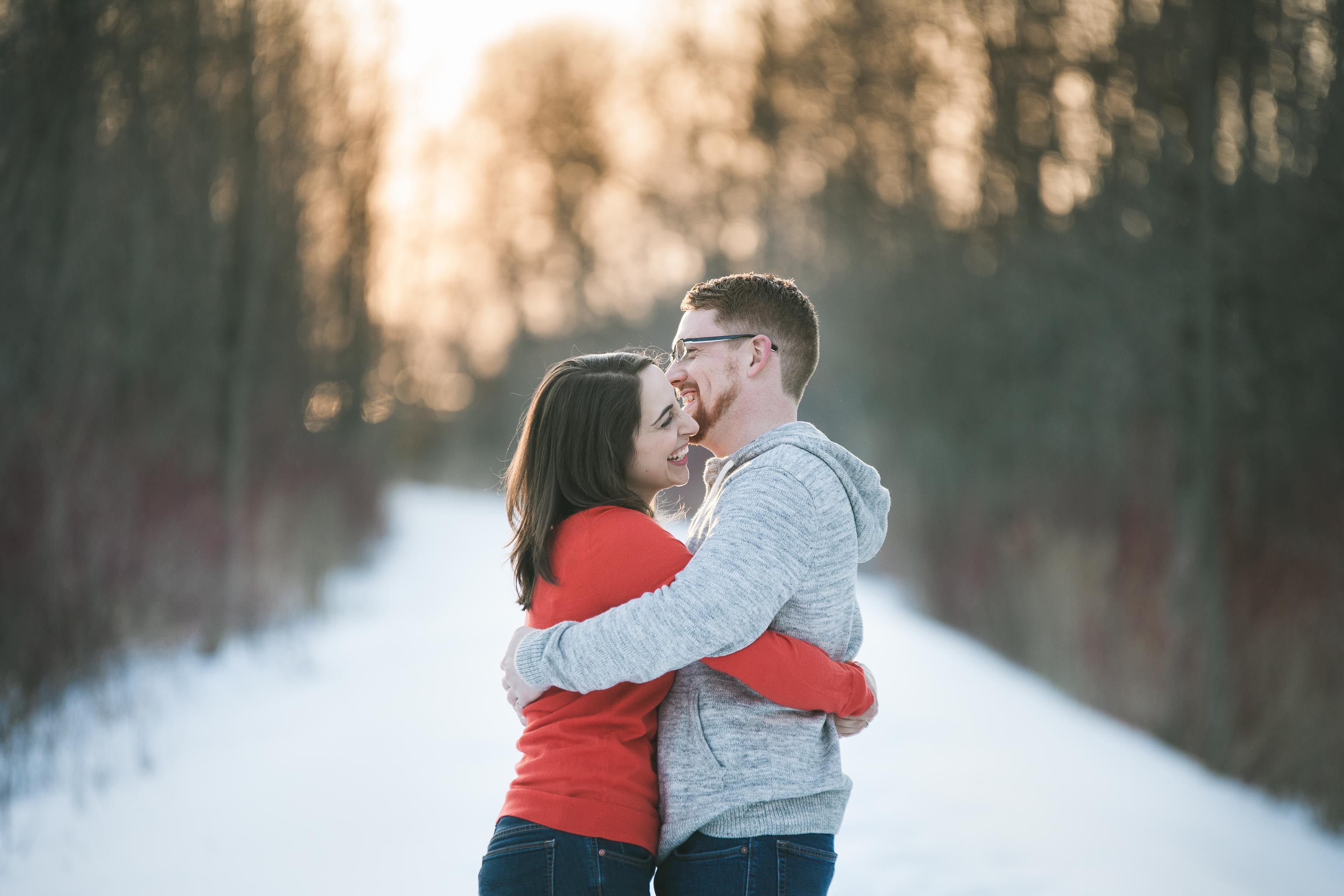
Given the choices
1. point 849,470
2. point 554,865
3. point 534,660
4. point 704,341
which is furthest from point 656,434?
point 554,865

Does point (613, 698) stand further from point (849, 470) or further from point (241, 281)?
point (241, 281)

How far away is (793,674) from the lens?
1.92 m

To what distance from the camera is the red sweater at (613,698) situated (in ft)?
6.17

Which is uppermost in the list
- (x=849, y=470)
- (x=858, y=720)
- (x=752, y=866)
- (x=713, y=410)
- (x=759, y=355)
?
(x=759, y=355)

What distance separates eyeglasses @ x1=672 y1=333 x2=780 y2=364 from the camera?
228 cm

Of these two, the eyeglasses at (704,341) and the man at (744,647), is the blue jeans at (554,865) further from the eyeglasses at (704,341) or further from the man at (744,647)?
the eyeglasses at (704,341)

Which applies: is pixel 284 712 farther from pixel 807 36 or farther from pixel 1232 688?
pixel 807 36

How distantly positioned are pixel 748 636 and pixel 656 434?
1.61 ft

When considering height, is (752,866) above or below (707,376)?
below

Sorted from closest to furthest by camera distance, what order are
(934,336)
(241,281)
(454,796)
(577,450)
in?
(577,450), (454,796), (241,281), (934,336)

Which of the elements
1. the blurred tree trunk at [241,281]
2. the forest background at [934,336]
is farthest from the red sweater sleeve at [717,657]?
the blurred tree trunk at [241,281]

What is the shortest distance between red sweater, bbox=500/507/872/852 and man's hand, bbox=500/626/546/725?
0.10ft

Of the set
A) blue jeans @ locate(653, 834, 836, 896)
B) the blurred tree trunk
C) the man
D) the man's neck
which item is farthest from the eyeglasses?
the blurred tree trunk

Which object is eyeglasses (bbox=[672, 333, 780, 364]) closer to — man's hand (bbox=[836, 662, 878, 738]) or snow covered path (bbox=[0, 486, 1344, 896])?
man's hand (bbox=[836, 662, 878, 738])
